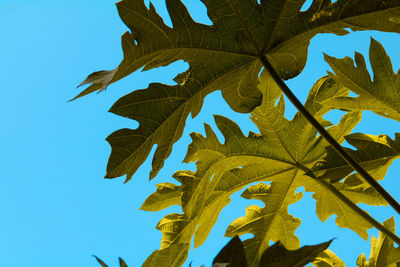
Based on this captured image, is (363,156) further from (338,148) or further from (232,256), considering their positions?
(232,256)

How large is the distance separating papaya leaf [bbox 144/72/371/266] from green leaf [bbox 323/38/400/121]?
27 cm

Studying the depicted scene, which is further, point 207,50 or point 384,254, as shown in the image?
point 384,254

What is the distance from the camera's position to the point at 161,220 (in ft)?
7.29

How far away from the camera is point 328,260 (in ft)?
7.84

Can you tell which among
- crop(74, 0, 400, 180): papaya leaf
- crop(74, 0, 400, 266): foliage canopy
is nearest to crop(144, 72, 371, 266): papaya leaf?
crop(74, 0, 400, 266): foliage canopy

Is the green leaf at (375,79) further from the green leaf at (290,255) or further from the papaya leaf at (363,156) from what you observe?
the green leaf at (290,255)

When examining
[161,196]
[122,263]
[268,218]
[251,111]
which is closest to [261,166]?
[268,218]

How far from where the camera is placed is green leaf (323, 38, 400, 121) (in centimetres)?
184

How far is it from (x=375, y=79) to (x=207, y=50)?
0.77 meters

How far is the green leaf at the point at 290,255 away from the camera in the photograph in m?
1.08

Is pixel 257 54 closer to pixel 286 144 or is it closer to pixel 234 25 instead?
pixel 234 25

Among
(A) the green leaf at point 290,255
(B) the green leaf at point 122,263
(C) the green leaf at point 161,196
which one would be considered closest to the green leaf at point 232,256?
(A) the green leaf at point 290,255

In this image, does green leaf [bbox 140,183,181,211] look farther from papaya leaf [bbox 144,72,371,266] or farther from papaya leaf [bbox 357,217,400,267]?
papaya leaf [bbox 357,217,400,267]

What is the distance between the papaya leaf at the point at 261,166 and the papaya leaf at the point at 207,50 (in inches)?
9.1
